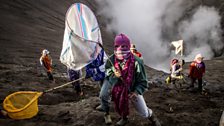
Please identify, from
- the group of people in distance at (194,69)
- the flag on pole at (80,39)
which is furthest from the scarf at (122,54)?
the group of people in distance at (194,69)

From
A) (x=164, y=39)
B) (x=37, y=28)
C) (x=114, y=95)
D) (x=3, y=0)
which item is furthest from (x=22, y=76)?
(x=164, y=39)

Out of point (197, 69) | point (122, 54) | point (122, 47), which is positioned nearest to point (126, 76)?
point (122, 54)

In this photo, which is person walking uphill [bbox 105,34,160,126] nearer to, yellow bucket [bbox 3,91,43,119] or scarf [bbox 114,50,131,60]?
scarf [bbox 114,50,131,60]

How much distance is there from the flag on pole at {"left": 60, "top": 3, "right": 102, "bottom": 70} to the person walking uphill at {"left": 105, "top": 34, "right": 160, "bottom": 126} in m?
0.51

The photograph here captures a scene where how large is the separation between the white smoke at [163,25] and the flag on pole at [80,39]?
20451 millimetres

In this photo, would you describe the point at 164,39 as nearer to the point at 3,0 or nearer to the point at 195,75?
the point at 3,0

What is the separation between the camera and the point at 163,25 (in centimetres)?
3181

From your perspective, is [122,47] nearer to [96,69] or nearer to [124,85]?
[124,85]

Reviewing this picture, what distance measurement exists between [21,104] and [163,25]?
2974 centimetres

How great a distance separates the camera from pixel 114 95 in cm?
362

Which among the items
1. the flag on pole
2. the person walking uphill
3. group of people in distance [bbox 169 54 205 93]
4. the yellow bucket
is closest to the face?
the person walking uphill

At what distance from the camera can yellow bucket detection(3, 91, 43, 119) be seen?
375cm

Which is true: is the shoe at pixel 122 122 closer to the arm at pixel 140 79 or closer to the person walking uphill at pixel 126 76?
the person walking uphill at pixel 126 76

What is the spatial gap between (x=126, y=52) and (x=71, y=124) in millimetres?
1785
